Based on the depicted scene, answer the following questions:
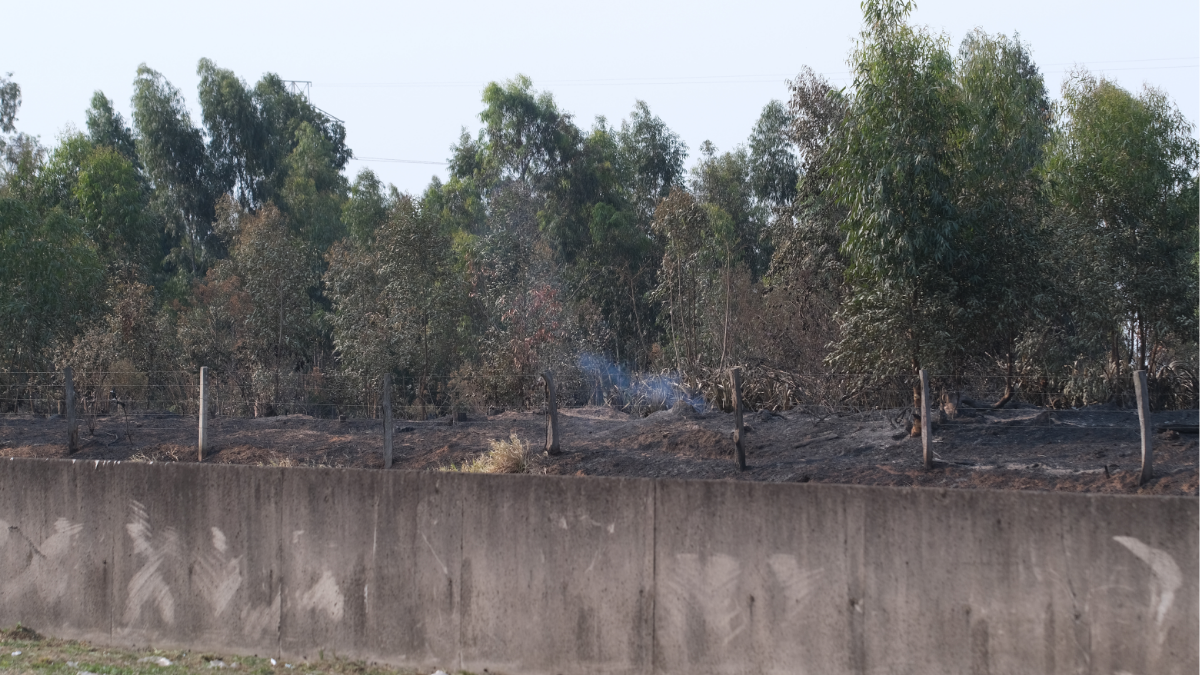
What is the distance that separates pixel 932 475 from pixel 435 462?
5.92 meters

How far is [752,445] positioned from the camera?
1303cm

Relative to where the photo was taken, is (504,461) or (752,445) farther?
(752,445)

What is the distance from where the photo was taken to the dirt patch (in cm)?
1091

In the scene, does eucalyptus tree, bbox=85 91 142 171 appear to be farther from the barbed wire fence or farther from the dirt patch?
the dirt patch

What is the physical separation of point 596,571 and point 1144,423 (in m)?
6.36

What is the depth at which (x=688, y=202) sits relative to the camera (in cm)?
2650

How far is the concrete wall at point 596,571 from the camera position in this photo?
5.12m

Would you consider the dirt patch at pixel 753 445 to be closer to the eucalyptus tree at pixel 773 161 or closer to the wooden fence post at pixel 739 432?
the wooden fence post at pixel 739 432

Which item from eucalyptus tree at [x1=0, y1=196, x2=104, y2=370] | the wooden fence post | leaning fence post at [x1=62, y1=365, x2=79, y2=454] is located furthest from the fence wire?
the wooden fence post

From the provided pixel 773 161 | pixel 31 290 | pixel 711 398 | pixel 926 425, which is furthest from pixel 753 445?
pixel 773 161

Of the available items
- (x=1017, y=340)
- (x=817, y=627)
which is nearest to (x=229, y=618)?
(x=817, y=627)

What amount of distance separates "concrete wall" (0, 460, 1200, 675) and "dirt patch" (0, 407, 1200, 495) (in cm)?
523

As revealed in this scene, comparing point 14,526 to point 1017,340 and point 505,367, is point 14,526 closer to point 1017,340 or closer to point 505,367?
point 1017,340

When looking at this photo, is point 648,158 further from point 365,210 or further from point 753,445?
point 753,445
